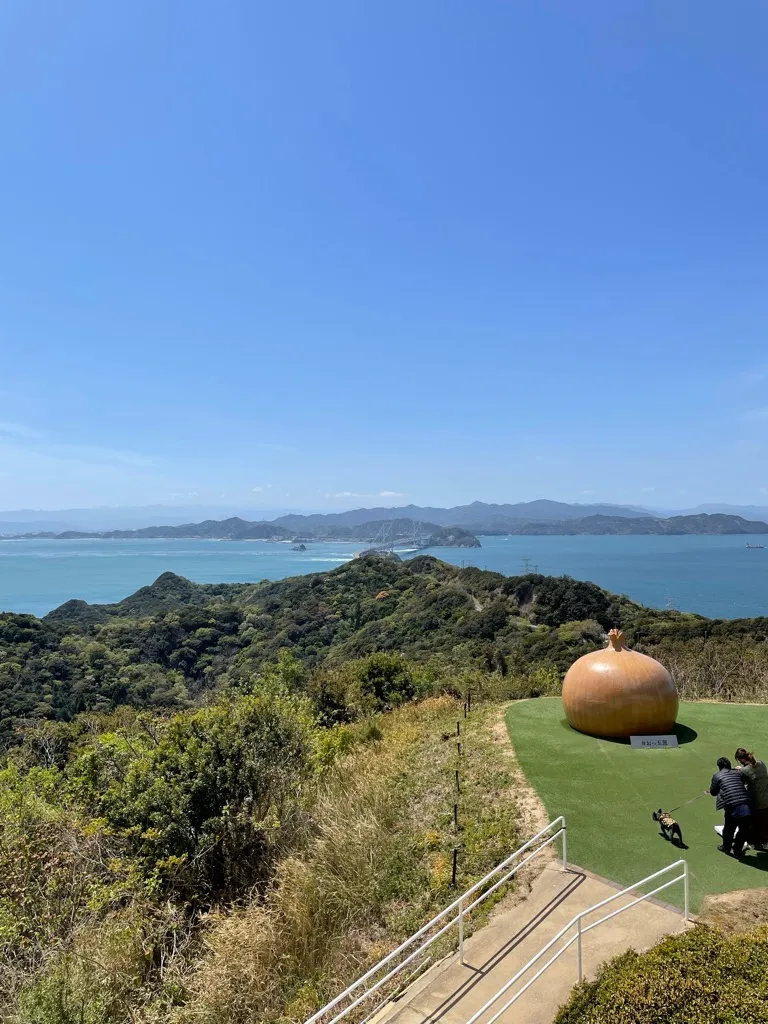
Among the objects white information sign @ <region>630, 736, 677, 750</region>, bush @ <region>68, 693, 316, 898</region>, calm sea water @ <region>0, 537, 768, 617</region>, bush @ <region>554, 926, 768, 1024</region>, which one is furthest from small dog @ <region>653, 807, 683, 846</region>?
calm sea water @ <region>0, 537, 768, 617</region>

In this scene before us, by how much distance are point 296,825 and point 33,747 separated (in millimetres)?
19596

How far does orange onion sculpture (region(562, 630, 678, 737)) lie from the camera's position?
1134cm

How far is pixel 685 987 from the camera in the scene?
4328 mm

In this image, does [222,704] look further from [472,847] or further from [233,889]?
[472,847]

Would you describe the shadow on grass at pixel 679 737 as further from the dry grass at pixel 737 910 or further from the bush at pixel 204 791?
the bush at pixel 204 791

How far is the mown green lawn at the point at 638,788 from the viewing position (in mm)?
7012

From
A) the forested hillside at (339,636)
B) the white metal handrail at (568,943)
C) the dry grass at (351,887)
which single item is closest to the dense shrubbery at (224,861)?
the dry grass at (351,887)

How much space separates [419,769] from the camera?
36.8 ft

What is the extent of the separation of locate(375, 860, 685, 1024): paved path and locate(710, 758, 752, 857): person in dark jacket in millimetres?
1574

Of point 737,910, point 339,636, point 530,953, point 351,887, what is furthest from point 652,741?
point 339,636

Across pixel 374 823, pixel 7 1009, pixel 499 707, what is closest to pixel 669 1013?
pixel 374 823

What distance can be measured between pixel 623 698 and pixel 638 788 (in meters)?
2.25

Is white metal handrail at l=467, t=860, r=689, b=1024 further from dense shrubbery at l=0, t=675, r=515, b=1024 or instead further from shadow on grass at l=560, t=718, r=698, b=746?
shadow on grass at l=560, t=718, r=698, b=746

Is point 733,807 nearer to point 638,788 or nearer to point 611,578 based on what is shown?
point 638,788
